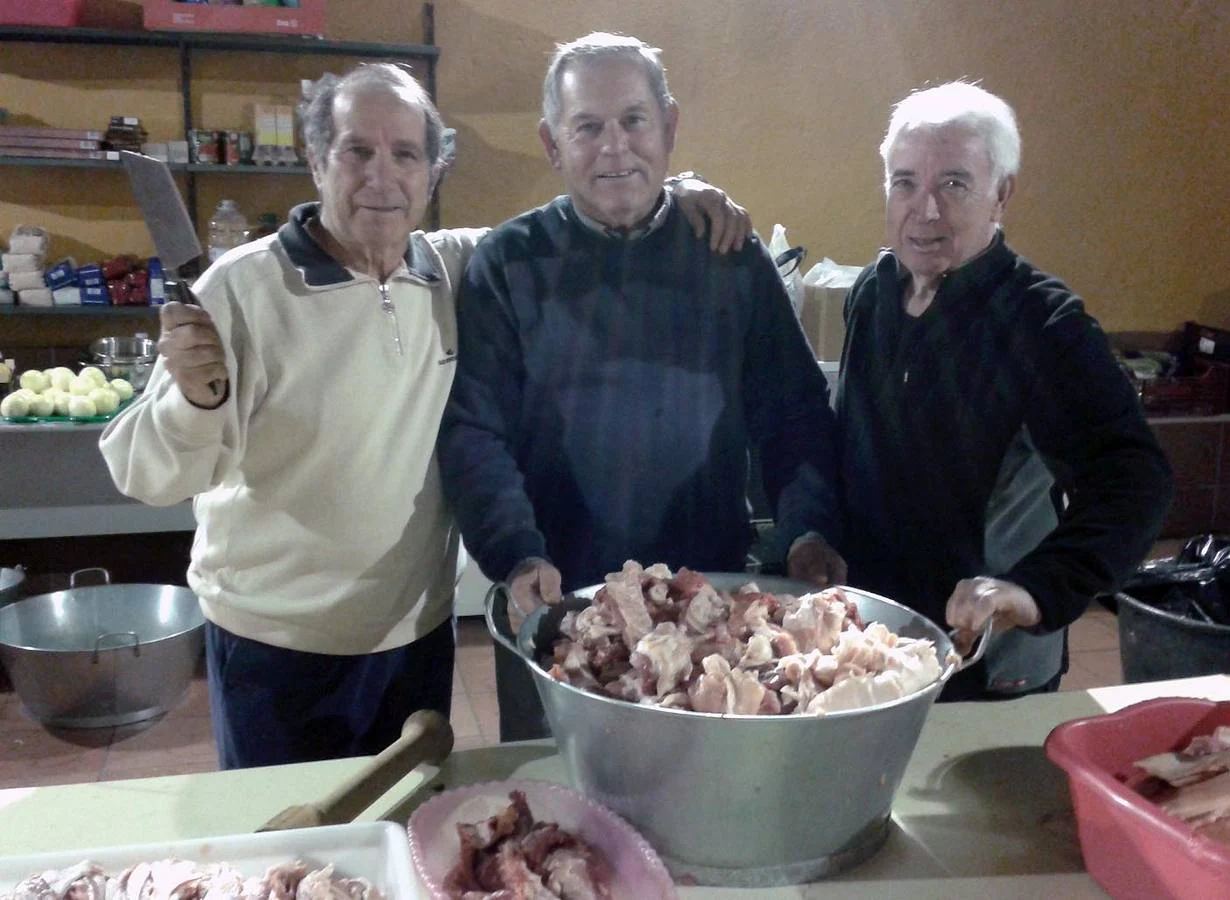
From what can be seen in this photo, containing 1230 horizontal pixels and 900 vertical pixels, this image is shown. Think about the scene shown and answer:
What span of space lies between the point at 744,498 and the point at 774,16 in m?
3.16

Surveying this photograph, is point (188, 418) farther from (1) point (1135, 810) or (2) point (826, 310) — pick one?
(2) point (826, 310)

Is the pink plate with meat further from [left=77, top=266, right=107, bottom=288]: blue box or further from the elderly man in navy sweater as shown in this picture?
[left=77, top=266, right=107, bottom=288]: blue box

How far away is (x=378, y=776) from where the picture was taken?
1.05 metres

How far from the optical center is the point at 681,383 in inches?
60.4

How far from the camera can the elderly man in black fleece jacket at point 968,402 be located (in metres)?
1.33

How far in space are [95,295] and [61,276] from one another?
0.41 feet

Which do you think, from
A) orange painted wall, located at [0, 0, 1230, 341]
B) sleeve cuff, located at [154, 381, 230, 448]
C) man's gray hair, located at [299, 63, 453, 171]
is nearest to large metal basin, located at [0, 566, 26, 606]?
orange painted wall, located at [0, 0, 1230, 341]

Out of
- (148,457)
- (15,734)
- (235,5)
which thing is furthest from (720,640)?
(235,5)

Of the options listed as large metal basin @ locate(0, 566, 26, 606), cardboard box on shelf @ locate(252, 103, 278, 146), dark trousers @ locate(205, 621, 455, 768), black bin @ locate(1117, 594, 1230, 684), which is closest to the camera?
dark trousers @ locate(205, 621, 455, 768)

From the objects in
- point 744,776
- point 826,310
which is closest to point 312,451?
point 744,776

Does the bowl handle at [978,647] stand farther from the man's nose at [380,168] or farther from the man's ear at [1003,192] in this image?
the man's nose at [380,168]

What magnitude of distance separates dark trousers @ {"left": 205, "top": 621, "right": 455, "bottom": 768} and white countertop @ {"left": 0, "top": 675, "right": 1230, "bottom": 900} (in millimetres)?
361

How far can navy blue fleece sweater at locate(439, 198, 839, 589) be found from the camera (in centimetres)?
151

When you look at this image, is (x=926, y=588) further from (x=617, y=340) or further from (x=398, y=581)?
(x=398, y=581)
